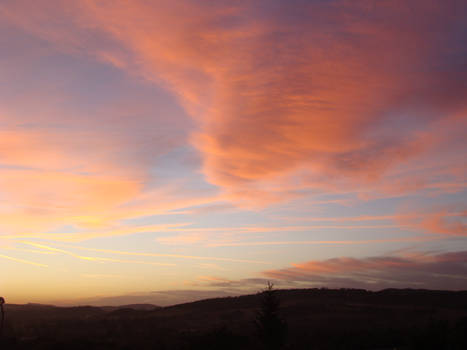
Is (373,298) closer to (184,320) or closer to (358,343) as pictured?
(184,320)

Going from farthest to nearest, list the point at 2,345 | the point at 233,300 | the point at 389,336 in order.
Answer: the point at 233,300
the point at 389,336
the point at 2,345

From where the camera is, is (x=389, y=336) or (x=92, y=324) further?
(x=92, y=324)

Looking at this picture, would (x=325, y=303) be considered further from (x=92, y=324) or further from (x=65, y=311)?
(x=65, y=311)

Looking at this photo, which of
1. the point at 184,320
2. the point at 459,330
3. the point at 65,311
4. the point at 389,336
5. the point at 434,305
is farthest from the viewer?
the point at 65,311

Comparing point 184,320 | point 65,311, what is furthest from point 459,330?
point 65,311

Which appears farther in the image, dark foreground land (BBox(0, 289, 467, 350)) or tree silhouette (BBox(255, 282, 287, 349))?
dark foreground land (BBox(0, 289, 467, 350))

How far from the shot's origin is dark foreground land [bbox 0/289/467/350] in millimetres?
38156

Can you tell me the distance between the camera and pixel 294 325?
63.8 meters

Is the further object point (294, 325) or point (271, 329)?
point (294, 325)

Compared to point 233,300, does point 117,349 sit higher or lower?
lower

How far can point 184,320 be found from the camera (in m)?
80.5

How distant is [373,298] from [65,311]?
3011 inches

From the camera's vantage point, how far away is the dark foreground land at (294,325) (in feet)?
125

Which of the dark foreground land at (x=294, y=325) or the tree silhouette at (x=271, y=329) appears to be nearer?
the tree silhouette at (x=271, y=329)
